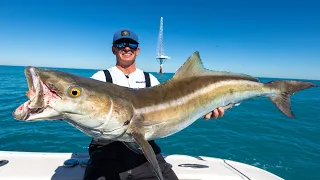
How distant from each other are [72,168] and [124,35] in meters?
3.16

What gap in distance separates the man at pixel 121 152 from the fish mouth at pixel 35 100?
2137mm

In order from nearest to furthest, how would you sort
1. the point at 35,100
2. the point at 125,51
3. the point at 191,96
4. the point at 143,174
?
1. the point at 35,100
2. the point at 191,96
3. the point at 143,174
4. the point at 125,51

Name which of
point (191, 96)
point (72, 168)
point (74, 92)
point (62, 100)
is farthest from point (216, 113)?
point (72, 168)

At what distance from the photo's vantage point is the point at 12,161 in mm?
5648

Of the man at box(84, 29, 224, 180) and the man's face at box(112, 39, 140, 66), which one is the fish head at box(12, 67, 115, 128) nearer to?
the man at box(84, 29, 224, 180)

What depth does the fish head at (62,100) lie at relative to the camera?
2336 mm

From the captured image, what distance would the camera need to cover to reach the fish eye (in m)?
2.52

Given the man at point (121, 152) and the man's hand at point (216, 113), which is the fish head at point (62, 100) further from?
the man's hand at point (216, 113)

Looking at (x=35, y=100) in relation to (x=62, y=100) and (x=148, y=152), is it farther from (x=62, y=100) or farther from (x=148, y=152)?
(x=148, y=152)

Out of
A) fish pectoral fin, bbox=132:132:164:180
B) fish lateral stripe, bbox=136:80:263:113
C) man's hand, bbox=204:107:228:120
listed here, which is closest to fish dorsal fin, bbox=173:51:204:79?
fish lateral stripe, bbox=136:80:263:113

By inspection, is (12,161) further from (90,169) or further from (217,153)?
(217,153)

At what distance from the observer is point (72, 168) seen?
17.6ft

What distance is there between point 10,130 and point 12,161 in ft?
28.8

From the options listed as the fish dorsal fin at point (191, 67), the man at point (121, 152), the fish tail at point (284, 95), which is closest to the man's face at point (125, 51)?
the man at point (121, 152)
